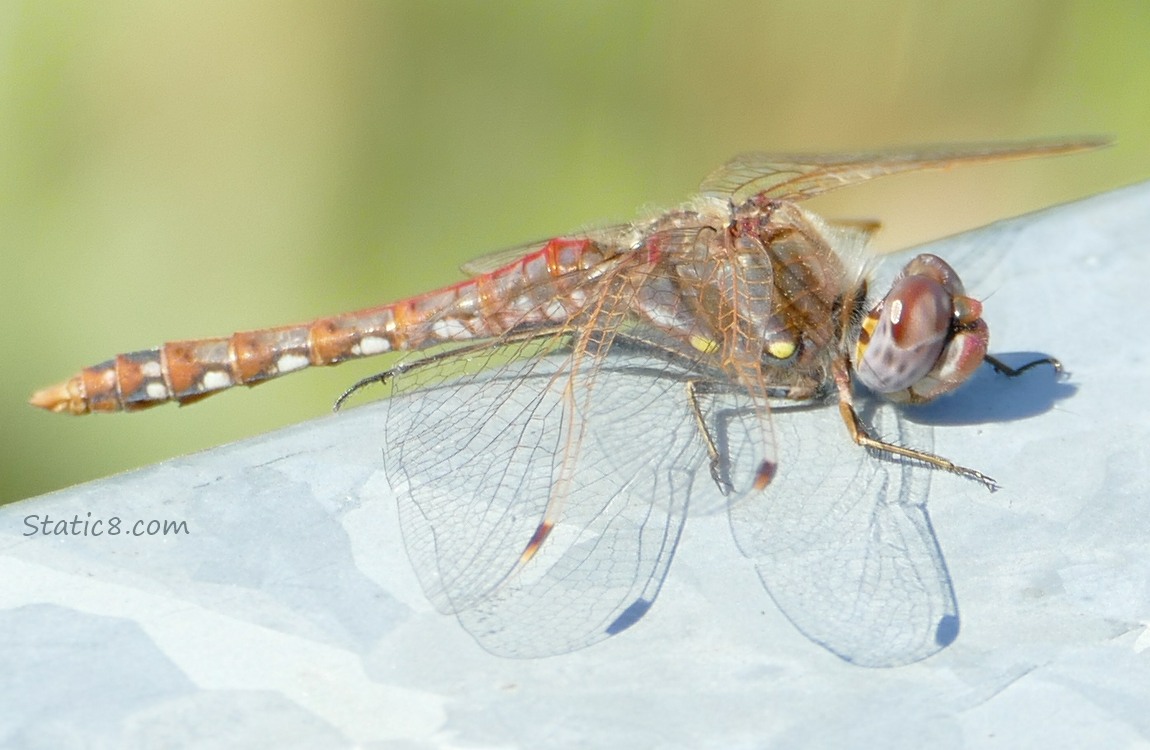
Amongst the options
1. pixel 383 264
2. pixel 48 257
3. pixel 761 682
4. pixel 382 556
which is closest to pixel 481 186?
pixel 383 264

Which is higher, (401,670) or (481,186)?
(481,186)

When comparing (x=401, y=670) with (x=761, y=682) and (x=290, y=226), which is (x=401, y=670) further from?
(x=290, y=226)

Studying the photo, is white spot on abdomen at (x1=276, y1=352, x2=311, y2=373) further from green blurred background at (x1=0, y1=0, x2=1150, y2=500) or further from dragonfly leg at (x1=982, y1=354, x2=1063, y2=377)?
dragonfly leg at (x1=982, y1=354, x2=1063, y2=377)

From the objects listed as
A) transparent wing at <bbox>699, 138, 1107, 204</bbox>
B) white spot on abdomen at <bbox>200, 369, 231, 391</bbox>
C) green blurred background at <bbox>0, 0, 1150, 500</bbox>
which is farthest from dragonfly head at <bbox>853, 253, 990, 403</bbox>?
green blurred background at <bbox>0, 0, 1150, 500</bbox>

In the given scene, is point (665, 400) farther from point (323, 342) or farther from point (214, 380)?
point (214, 380)

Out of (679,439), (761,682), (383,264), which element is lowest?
(761,682)

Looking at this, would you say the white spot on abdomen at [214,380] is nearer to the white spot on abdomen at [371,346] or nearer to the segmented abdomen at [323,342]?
the segmented abdomen at [323,342]

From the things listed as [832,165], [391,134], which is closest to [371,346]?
[832,165]

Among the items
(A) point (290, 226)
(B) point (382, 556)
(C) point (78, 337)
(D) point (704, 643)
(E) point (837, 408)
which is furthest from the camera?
(A) point (290, 226)
